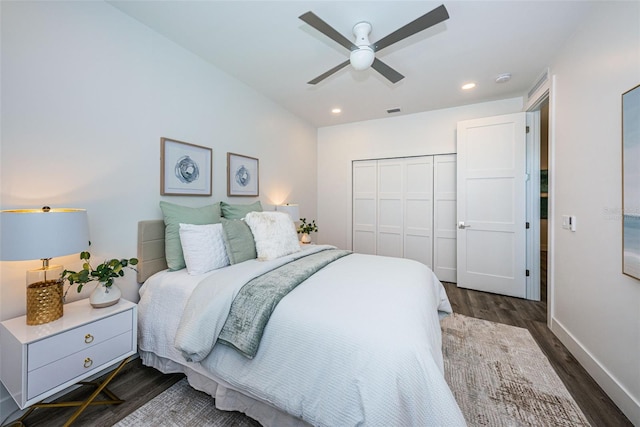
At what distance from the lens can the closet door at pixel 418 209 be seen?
3.82m

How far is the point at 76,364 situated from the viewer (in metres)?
1.30

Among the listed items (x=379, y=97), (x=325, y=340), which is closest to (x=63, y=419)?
(x=325, y=340)

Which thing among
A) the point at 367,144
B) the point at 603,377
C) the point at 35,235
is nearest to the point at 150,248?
the point at 35,235

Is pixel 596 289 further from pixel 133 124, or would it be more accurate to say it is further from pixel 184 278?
pixel 133 124

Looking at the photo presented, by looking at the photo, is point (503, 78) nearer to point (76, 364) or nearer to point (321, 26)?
point (321, 26)

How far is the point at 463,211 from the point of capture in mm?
3389

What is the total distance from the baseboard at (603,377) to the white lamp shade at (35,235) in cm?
318

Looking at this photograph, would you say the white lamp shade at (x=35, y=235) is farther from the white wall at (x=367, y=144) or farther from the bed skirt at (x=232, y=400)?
the white wall at (x=367, y=144)

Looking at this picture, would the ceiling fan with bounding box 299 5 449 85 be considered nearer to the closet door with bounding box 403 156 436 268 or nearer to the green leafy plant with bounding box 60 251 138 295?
the green leafy plant with bounding box 60 251 138 295

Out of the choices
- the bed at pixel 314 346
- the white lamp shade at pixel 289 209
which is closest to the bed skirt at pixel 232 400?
the bed at pixel 314 346

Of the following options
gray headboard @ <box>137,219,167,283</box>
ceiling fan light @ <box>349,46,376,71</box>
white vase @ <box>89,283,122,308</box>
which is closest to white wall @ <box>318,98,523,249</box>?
ceiling fan light @ <box>349,46,376,71</box>

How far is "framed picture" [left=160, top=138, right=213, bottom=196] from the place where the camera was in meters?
2.13

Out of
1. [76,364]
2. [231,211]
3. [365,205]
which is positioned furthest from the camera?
[365,205]

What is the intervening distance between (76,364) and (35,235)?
0.71 meters
